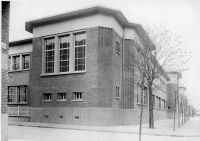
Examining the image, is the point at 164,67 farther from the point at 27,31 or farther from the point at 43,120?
the point at 27,31

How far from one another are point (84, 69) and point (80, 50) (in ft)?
5.62

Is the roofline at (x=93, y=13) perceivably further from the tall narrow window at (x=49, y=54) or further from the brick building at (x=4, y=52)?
the brick building at (x=4, y=52)

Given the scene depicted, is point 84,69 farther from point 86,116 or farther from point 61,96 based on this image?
point 86,116

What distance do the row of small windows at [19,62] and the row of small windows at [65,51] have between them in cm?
501

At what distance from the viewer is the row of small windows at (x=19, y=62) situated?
32031 millimetres

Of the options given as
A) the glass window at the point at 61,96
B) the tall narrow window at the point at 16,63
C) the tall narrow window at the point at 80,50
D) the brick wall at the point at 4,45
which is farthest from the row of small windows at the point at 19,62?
the brick wall at the point at 4,45

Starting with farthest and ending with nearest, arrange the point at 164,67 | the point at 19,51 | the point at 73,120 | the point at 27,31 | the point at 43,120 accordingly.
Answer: the point at 19,51 < the point at 27,31 < the point at 43,120 < the point at 73,120 < the point at 164,67

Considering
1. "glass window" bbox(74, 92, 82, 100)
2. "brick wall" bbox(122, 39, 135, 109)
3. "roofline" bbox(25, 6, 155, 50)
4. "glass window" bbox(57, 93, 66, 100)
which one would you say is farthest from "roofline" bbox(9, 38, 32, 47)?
"brick wall" bbox(122, 39, 135, 109)

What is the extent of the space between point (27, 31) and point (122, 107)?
12482mm

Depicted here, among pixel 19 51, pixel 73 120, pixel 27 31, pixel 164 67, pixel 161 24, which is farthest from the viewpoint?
pixel 19 51

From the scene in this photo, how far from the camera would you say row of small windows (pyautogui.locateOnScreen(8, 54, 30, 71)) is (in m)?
32.0

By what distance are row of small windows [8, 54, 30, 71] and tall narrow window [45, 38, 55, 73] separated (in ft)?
16.0

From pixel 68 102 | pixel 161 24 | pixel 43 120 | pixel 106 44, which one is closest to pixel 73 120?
pixel 68 102

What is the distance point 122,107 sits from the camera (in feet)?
90.2
